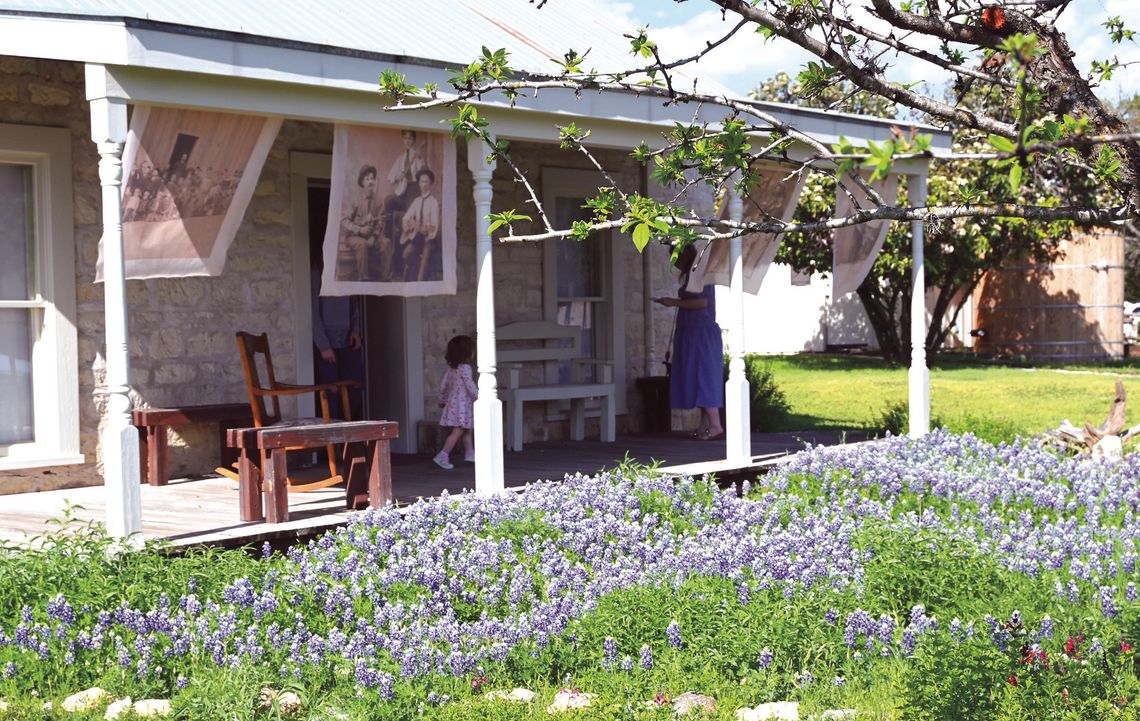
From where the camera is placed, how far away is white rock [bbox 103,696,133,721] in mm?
4840

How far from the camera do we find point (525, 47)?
10180mm

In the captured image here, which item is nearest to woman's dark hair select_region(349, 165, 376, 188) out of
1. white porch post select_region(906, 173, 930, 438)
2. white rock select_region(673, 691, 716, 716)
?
white rock select_region(673, 691, 716, 716)

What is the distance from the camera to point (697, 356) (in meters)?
11.9

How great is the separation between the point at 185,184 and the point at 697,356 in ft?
18.0

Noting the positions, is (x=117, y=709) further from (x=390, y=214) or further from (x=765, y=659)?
(x=390, y=214)

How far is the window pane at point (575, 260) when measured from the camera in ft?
40.5

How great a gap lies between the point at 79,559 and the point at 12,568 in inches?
13.9

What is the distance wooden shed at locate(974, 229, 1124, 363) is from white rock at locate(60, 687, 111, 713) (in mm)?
23046

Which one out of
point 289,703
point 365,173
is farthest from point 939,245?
point 289,703

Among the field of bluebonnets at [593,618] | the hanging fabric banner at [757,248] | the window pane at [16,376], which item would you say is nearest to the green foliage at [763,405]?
the hanging fabric banner at [757,248]

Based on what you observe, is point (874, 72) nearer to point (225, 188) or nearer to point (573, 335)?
point (225, 188)

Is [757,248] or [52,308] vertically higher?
[757,248]

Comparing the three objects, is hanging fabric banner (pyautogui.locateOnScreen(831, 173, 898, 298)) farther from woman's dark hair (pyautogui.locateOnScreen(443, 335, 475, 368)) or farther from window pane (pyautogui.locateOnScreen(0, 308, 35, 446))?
window pane (pyautogui.locateOnScreen(0, 308, 35, 446))

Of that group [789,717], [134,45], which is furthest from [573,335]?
[789,717]
